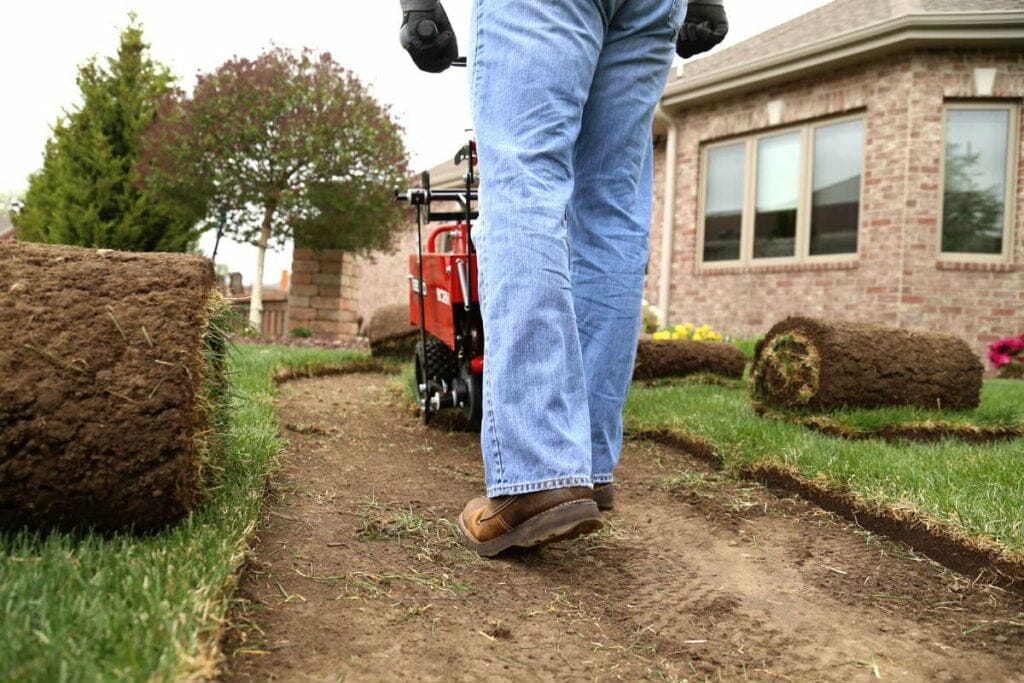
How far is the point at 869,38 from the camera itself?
28.9 feet

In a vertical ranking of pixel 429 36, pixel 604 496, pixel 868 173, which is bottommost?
pixel 604 496

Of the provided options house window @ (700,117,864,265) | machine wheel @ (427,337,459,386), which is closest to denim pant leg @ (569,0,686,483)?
machine wheel @ (427,337,459,386)

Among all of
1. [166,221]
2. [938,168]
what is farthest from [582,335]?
[166,221]

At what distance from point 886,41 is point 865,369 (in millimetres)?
6093

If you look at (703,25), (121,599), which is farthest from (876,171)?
(121,599)

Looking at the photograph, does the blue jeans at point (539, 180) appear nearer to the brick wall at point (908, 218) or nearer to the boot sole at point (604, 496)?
the boot sole at point (604, 496)

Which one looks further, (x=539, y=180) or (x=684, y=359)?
(x=684, y=359)

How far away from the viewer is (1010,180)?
8.98 m

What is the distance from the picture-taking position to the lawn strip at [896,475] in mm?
2074

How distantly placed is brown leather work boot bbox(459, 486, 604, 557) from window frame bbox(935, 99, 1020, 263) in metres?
8.46

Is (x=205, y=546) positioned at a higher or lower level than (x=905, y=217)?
lower

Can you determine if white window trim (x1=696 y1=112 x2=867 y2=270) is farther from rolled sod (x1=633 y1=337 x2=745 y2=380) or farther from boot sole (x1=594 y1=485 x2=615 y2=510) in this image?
boot sole (x1=594 y1=485 x2=615 y2=510)

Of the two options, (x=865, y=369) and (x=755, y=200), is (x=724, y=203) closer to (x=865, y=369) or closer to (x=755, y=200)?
(x=755, y=200)

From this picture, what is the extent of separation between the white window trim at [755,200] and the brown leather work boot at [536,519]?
27.6 feet
